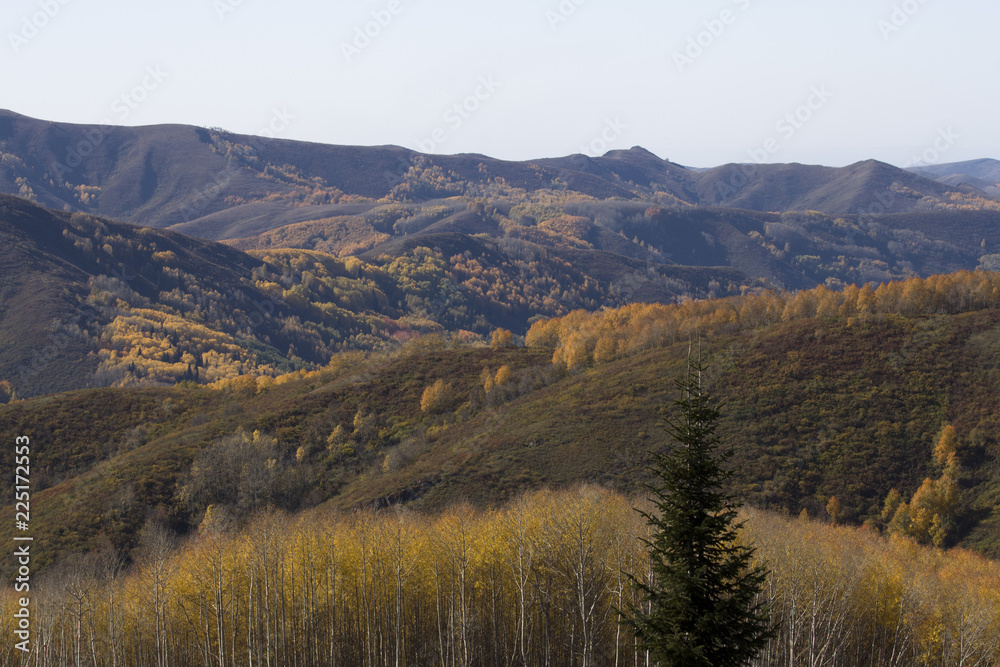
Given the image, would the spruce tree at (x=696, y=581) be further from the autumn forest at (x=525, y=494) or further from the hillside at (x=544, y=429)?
the hillside at (x=544, y=429)

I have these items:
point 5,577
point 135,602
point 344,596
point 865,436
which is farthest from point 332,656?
point 865,436

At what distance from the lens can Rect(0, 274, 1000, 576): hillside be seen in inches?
3639

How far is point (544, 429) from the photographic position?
11181cm

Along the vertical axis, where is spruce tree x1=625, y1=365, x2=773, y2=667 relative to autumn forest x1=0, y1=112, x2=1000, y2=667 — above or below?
above

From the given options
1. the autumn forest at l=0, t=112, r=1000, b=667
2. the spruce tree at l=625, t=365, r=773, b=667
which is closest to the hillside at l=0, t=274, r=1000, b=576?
the autumn forest at l=0, t=112, r=1000, b=667

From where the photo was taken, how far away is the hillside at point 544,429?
92.4 m

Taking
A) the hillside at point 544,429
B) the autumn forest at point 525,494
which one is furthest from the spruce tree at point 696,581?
Result: the hillside at point 544,429

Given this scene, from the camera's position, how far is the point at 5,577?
260 feet

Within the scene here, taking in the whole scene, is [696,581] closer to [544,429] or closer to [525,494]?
[525,494]

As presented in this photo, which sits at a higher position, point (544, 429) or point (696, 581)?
point (696, 581)

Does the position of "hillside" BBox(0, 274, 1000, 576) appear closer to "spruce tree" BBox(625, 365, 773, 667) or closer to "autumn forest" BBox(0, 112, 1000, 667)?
"autumn forest" BBox(0, 112, 1000, 667)

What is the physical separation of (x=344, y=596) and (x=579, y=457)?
48.1 m

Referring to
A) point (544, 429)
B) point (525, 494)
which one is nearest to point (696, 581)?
point (525, 494)

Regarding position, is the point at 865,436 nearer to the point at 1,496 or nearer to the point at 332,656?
the point at 332,656
